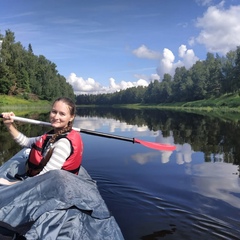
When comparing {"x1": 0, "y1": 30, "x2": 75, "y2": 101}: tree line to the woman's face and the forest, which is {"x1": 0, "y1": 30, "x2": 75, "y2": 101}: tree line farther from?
the woman's face

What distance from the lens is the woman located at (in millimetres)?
4133

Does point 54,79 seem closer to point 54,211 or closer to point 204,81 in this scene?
point 204,81

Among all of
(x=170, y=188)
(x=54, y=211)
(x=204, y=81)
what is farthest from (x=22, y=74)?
(x=54, y=211)

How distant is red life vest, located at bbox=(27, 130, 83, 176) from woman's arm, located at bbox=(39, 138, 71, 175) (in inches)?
2.9

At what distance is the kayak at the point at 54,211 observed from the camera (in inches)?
126

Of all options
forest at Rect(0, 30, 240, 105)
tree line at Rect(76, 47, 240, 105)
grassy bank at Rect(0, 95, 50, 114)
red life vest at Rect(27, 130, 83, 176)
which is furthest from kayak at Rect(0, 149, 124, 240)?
tree line at Rect(76, 47, 240, 105)

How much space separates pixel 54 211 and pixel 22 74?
80.5 metres

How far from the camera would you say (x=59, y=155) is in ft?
13.5

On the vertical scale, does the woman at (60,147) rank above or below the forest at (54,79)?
below

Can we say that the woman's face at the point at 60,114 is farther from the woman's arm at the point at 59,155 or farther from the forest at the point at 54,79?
the forest at the point at 54,79

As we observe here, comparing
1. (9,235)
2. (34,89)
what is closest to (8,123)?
(9,235)

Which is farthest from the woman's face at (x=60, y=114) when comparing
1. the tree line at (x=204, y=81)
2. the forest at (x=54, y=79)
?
the tree line at (x=204, y=81)

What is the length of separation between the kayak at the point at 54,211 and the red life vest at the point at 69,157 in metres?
0.47

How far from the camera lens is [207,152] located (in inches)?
477
